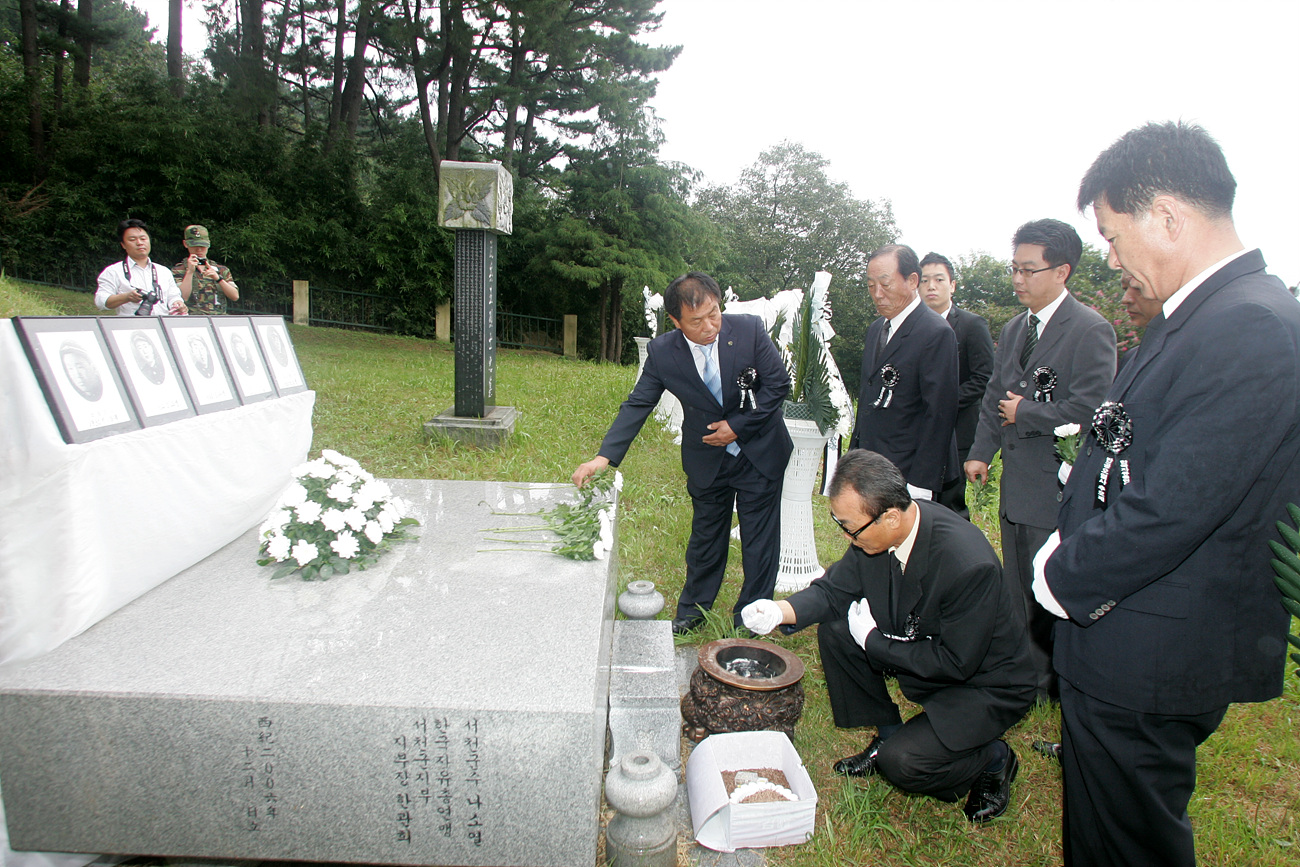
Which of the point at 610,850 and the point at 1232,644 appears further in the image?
the point at 610,850

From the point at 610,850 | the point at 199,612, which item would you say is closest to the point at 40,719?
the point at 199,612

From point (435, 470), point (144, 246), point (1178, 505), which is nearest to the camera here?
point (1178, 505)

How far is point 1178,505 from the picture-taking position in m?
1.38

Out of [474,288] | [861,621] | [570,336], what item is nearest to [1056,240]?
[861,621]

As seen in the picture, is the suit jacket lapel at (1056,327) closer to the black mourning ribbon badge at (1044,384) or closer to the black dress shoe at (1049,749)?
the black mourning ribbon badge at (1044,384)

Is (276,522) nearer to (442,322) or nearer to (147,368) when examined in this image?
(147,368)

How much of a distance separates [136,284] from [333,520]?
10.4ft

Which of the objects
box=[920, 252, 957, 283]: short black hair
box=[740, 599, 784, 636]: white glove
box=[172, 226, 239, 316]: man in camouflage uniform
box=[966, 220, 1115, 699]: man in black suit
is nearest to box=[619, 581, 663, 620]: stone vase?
box=[740, 599, 784, 636]: white glove

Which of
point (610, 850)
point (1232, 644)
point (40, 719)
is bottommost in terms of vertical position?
point (610, 850)

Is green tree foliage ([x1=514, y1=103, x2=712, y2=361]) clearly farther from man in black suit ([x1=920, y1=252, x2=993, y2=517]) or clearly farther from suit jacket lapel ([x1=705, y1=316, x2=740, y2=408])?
suit jacket lapel ([x1=705, y1=316, x2=740, y2=408])

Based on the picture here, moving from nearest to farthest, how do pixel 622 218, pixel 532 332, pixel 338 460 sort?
pixel 338 460 < pixel 622 218 < pixel 532 332

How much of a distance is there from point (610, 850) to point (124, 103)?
1851cm

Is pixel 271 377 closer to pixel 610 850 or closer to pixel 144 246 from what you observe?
pixel 144 246

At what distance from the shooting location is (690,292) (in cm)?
304
